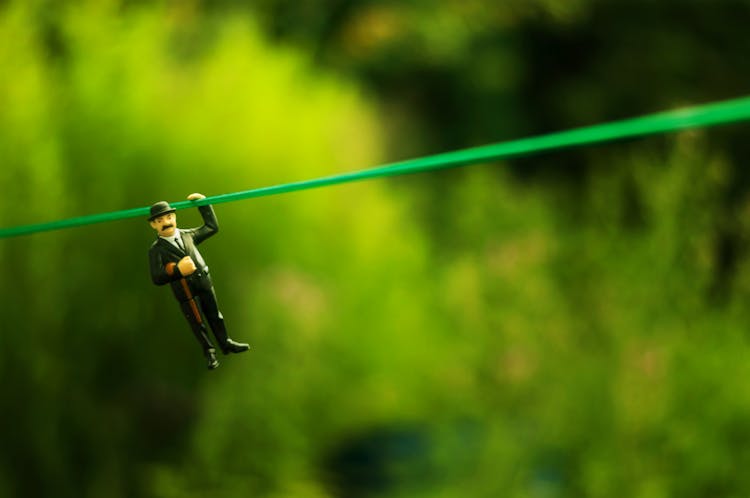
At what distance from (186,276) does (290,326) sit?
1.20 meters

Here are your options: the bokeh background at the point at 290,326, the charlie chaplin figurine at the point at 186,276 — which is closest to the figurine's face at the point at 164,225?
the charlie chaplin figurine at the point at 186,276

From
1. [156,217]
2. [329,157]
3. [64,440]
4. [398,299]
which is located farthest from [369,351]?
[156,217]

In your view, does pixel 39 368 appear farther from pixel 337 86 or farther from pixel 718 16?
pixel 718 16

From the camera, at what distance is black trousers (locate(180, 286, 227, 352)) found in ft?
1.19

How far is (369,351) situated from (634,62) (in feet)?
6.88

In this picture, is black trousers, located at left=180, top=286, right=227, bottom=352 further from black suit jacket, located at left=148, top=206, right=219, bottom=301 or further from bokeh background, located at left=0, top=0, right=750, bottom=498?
bokeh background, located at left=0, top=0, right=750, bottom=498

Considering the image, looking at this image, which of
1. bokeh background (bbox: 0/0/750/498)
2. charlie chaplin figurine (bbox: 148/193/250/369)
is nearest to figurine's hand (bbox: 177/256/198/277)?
charlie chaplin figurine (bbox: 148/193/250/369)

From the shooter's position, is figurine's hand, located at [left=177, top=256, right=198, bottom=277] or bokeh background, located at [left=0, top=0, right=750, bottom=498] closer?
figurine's hand, located at [left=177, top=256, right=198, bottom=277]

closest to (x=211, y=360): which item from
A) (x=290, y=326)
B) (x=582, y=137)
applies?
(x=582, y=137)

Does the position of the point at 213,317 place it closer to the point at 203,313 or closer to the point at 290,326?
the point at 203,313

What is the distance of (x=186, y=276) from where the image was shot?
0.36 m

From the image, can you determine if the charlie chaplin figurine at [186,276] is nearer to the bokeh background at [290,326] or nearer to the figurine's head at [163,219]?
the figurine's head at [163,219]

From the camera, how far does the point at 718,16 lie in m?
3.68

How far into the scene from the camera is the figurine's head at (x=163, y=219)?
1.21ft
